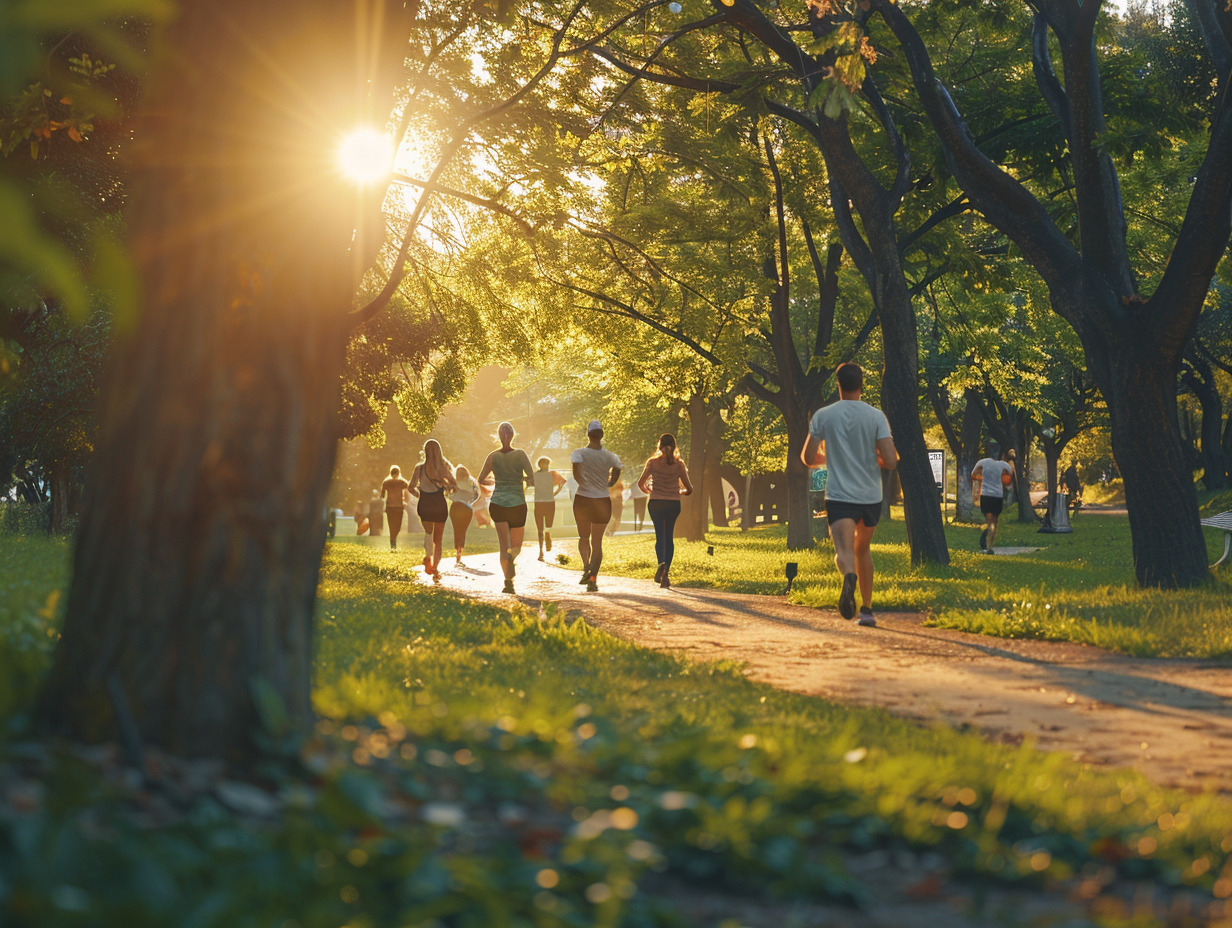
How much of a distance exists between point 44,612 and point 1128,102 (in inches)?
506

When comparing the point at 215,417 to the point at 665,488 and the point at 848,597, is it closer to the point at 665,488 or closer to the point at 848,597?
the point at 848,597

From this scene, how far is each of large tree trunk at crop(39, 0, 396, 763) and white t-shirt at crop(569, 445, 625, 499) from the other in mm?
10245

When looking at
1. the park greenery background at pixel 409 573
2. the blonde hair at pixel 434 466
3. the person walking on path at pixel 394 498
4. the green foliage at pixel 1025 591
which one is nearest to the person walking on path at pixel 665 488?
the green foliage at pixel 1025 591

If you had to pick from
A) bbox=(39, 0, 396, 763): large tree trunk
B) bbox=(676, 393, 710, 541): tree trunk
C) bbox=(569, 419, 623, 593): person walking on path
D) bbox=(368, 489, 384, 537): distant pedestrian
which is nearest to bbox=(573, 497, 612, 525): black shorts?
bbox=(569, 419, 623, 593): person walking on path

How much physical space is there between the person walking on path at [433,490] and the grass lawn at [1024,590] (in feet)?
9.93

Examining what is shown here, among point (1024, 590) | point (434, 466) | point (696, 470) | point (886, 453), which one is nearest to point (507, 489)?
point (434, 466)

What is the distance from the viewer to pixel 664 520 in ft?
47.6

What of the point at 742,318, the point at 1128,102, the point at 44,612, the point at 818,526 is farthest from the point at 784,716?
the point at 818,526

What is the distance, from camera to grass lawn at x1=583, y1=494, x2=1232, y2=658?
8320 millimetres

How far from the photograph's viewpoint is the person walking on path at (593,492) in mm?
14117

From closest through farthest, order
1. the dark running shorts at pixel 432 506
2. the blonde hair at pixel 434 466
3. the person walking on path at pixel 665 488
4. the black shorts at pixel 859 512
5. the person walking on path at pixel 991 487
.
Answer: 1. the black shorts at pixel 859 512
2. the person walking on path at pixel 665 488
3. the blonde hair at pixel 434 466
4. the dark running shorts at pixel 432 506
5. the person walking on path at pixel 991 487

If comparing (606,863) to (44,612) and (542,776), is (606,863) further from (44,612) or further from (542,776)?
(44,612)

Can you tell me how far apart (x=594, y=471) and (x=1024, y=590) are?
18.2ft

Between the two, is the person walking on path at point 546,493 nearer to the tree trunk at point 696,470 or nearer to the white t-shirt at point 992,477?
the tree trunk at point 696,470
